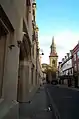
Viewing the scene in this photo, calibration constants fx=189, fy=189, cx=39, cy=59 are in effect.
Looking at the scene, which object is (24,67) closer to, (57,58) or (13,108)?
(13,108)

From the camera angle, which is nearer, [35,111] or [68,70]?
[35,111]

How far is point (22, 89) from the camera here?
14.0 meters

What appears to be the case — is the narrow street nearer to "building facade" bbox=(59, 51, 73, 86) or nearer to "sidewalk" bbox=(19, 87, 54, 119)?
"sidewalk" bbox=(19, 87, 54, 119)

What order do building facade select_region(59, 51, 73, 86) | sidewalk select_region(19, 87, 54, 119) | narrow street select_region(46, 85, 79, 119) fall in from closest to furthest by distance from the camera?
sidewalk select_region(19, 87, 54, 119) → narrow street select_region(46, 85, 79, 119) → building facade select_region(59, 51, 73, 86)

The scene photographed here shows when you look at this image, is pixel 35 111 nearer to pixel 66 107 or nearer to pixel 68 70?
pixel 66 107

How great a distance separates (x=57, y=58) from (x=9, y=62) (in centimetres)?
11456

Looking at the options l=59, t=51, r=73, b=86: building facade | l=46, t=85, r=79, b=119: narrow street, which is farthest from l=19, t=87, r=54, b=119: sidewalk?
l=59, t=51, r=73, b=86: building facade

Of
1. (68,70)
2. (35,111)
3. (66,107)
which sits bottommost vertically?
(66,107)

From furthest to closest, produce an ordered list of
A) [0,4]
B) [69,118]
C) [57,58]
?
[57,58] < [69,118] < [0,4]

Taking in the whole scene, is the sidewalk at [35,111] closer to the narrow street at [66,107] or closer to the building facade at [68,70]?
the narrow street at [66,107]

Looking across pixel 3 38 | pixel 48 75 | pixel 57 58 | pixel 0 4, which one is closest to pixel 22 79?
pixel 3 38

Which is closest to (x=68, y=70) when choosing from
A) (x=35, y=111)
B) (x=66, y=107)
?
(x=66, y=107)

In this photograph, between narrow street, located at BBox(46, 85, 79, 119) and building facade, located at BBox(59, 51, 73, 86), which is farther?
building facade, located at BBox(59, 51, 73, 86)

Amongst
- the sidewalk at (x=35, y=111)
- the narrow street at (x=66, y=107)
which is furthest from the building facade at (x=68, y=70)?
the sidewalk at (x=35, y=111)
